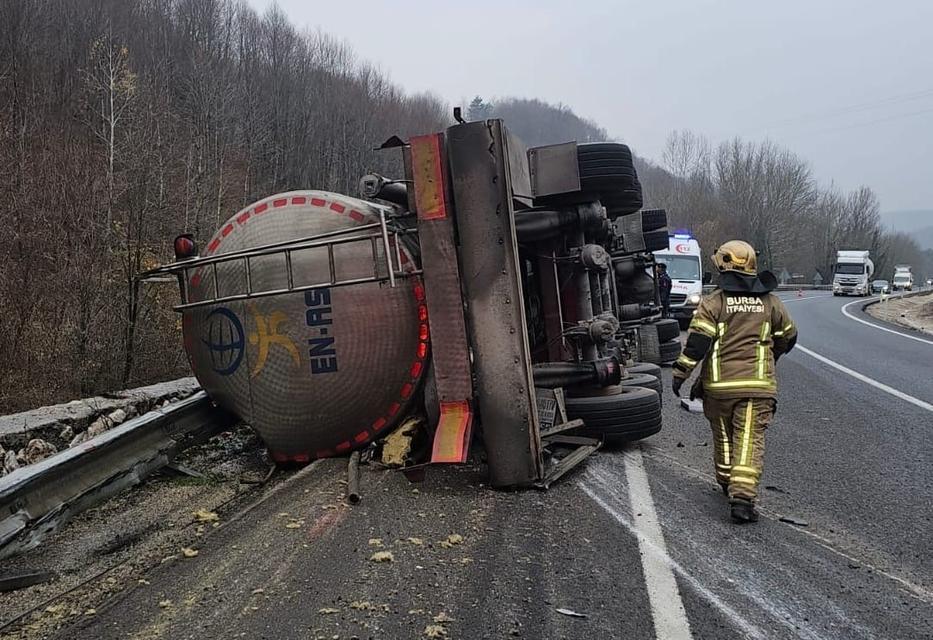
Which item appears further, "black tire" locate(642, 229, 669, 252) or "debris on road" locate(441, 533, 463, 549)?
"black tire" locate(642, 229, 669, 252)

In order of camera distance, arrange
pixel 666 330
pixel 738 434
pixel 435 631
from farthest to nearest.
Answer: pixel 666 330 < pixel 738 434 < pixel 435 631

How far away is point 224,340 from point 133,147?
36.1ft

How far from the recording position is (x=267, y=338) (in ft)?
14.6

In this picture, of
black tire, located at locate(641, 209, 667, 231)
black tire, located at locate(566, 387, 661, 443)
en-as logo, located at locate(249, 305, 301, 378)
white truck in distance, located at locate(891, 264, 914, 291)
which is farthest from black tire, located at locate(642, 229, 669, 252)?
white truck in distance, located at locate(891, 264, 914, 291)

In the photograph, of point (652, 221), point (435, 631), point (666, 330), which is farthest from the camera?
point (666, 330)

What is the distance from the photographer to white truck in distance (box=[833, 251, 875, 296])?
49219 mm

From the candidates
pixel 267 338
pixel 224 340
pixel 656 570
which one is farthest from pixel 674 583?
pixel 224 340

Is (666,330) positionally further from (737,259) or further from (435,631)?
(435,631)

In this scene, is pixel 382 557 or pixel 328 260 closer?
pixel 382 557

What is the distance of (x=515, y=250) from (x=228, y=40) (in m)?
36.2

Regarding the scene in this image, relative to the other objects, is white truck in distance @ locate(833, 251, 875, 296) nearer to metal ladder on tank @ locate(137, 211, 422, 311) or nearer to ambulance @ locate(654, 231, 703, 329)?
ambulance @ locate(654, 231, 703, 329)

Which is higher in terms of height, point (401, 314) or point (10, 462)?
point (401, 314)

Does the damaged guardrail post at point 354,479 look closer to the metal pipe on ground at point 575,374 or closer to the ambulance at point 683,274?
the metal pipe on ground at point 575,374

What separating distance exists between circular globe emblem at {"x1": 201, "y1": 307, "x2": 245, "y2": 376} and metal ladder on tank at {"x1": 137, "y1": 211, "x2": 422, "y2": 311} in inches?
4.8
